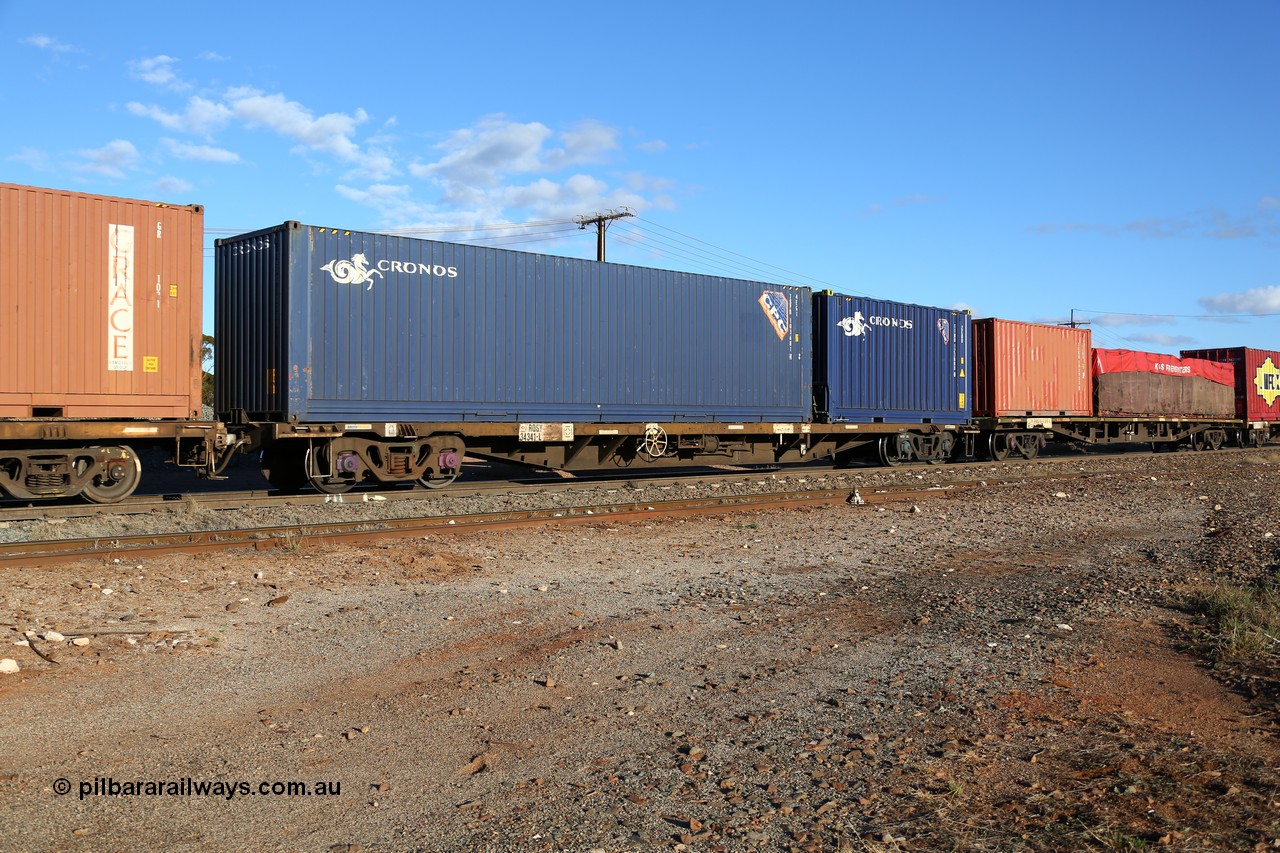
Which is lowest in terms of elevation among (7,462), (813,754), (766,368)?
(813,754)

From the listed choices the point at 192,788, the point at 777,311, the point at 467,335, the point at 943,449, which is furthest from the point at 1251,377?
the point at 192,788

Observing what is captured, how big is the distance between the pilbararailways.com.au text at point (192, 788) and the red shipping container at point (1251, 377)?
3676cm

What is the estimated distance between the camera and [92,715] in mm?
4738

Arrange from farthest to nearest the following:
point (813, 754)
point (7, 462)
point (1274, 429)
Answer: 1. point (1274, 429)
2. point (7, 462)
3. point (813, 754)

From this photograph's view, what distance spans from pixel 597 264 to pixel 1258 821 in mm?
13175

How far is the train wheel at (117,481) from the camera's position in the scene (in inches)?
459

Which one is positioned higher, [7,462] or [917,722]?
[7,462]

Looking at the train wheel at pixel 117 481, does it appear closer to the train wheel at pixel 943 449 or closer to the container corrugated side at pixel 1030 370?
the train wheel at pixel 943 449

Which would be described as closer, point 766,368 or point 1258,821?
point 1258,821

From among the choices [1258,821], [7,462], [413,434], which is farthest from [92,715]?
[413,434]

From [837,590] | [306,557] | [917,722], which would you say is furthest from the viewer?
[306,557]

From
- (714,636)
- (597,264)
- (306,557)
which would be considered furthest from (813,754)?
(597,264)

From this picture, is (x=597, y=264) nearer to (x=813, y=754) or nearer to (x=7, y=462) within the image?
(x=7, y=462)

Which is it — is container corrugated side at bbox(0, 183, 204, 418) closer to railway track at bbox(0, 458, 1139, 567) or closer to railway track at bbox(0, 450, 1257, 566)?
railway track at bbox(0, 450, 1257, 566)
